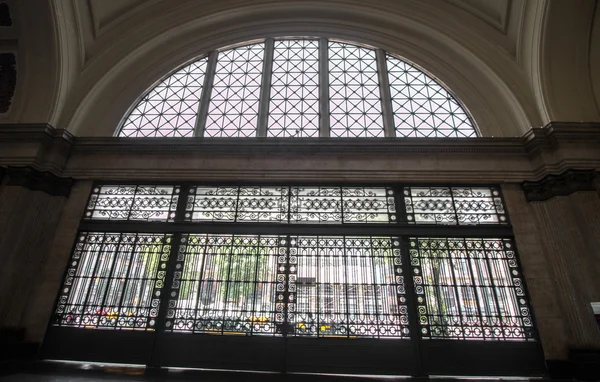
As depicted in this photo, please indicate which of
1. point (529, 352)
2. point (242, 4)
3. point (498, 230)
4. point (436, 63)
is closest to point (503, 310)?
point (529, 352)

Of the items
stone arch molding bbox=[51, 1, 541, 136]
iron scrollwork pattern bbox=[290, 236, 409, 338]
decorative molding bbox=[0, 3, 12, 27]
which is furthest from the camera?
stone arch molding bbox=[51, 1, 541, 136]

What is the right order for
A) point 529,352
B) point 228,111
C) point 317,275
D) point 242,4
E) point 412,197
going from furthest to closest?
point 242,4, point 228,111, point 412,197, point 317,275, point 529,352

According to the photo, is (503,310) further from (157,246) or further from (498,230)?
(157,246)

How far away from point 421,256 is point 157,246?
4.78 meters

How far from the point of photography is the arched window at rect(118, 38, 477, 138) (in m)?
7.22

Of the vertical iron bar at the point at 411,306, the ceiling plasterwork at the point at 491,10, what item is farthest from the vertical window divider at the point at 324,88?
the ceiling plasterwork at the point at 491,10

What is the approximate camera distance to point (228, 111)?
7.59 meters

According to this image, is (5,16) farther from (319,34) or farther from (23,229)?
(319,34)

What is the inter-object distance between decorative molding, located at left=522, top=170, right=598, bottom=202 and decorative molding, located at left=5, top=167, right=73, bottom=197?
28.8ft

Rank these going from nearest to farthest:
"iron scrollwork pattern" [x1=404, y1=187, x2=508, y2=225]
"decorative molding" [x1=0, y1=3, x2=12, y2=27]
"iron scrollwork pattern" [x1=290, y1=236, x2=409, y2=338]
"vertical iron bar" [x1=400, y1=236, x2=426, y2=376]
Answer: "vertical iron bar" [x1=400, y1=236, x2=426, y2=376], "iron scrollwork pattern" [x1=290, y1=236, x2=409, y2=338], "iron scrollwork pattern" [x1=404, y1=187, x2=508, y2=225], "decorative molding" [x1=0, y1=3, x2=12, y2=27]

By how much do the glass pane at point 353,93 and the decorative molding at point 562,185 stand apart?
117 inches

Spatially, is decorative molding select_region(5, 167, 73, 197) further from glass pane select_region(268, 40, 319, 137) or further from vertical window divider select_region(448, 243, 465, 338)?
vertical window divider select_region(448, 243, 465, 338)

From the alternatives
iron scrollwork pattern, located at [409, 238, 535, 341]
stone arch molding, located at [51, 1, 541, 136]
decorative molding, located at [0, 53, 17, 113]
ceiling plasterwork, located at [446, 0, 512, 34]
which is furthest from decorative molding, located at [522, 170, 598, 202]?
decorative molding, located at [0, 53, 17, 113]

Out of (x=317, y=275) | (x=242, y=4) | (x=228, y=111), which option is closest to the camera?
(x=317, y=275)
